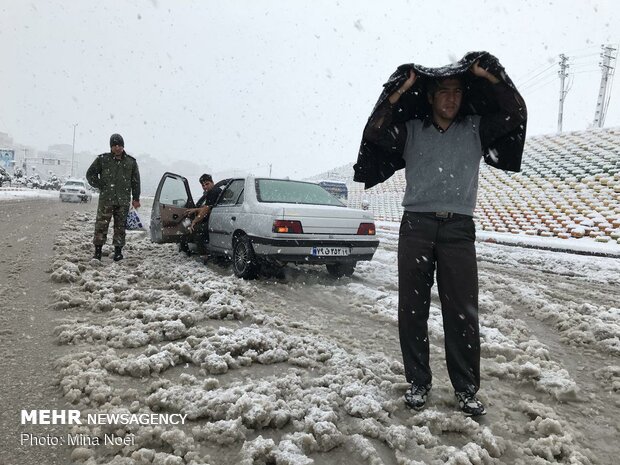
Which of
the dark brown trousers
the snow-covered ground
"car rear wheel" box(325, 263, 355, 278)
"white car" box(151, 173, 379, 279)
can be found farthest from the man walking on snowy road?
the snow-covered ground

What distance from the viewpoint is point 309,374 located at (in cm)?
273

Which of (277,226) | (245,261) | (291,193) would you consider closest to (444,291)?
(277,226)

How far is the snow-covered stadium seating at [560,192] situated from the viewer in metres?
11.8

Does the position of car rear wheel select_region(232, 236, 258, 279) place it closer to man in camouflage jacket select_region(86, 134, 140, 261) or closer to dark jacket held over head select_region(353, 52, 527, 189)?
man in camouflage jacket select_region(86, 134, 140, 261)

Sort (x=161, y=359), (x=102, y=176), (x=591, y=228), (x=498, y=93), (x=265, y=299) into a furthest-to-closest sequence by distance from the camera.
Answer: (x=591, y=228) < (x=102, y=176) < (x=265, y=299) < (x=161, y=359) < (x=498, y=93)

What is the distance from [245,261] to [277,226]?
2.40 feet

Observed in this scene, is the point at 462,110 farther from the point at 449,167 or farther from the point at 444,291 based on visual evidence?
the point at 444,291

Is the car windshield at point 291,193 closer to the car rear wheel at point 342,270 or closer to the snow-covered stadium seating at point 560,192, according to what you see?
the car rear wheel at point 342,270

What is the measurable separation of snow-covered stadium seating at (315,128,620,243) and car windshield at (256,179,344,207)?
7.86m

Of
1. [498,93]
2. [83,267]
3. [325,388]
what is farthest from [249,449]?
[83,267]

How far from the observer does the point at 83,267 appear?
5.49m

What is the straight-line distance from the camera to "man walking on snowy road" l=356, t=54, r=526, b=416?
2.30 metres

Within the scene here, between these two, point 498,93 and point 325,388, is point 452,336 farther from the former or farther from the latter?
point 498,93

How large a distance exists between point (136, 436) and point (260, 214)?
11.7ft
